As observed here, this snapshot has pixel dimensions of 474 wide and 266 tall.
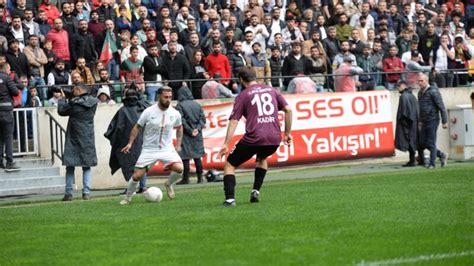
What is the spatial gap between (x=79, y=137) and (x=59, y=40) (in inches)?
204

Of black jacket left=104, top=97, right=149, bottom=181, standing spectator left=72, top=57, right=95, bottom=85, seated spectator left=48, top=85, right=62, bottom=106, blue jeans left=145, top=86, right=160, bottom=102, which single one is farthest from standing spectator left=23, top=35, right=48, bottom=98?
black jacket left=104, top=97, right=149, bottom=181

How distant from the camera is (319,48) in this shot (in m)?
29.7

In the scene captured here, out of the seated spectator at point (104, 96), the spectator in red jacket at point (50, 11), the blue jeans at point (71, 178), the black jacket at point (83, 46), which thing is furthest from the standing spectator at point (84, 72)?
the blue jeans at point (71, 178)

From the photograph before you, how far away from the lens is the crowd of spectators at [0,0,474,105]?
25.8 metres

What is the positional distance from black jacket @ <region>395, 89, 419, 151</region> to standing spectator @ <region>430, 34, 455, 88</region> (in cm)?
379

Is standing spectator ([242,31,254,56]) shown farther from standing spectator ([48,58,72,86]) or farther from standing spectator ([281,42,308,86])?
standing spectator ([48,58,72,86])

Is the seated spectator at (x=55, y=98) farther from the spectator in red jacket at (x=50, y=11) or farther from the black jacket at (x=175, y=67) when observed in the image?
the black jacket at (x=175, y=67)

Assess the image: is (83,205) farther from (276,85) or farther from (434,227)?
(276,85)

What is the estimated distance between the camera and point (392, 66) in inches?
1214

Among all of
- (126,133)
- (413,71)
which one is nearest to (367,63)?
(413,71)

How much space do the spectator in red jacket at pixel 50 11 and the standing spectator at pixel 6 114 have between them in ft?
11.1

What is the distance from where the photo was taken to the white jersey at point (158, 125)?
61.4ft

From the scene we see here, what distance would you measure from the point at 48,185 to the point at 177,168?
602 centimetres

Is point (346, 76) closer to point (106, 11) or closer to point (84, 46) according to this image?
point (106, 11)
